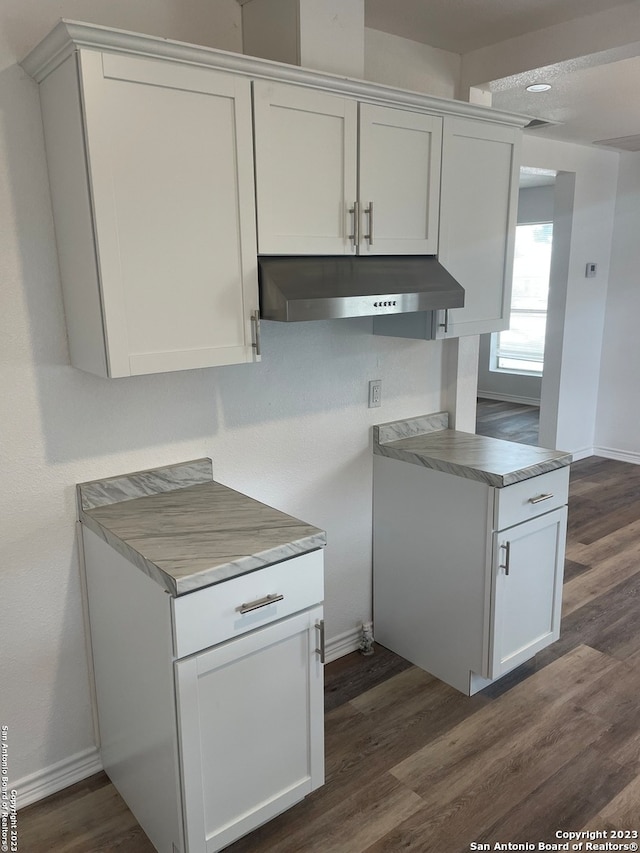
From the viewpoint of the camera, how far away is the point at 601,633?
3.05 m

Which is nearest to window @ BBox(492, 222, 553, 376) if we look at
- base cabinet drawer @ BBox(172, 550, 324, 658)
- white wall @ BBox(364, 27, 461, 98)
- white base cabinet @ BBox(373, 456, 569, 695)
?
white wall @ BBox(364, 27, 461, 98)

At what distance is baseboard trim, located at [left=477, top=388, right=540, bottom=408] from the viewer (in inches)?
309

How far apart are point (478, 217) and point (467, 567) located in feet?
4.52

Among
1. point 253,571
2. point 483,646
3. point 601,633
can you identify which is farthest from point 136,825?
point 601,633

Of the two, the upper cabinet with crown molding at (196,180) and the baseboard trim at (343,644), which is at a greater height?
the upper cabinet with crown molding at (196,180)

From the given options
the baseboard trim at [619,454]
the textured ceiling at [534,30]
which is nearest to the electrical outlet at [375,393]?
the textured ceiling at [534,30]

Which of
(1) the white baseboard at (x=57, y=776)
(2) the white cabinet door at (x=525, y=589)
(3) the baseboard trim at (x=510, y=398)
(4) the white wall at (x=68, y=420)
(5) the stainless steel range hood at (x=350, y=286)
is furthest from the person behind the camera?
(3) the baseboard trim at (x=510, y=398)

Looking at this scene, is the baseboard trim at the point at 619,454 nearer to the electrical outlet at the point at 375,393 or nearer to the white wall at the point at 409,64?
Result: the electrical outlet at the point at 375,393

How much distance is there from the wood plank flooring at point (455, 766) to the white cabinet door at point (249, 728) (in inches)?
7.9

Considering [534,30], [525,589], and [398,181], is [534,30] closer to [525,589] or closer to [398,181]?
[398,181]

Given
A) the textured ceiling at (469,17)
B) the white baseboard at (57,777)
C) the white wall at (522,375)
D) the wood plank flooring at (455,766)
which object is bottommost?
the wood plank flooring at (455,766)

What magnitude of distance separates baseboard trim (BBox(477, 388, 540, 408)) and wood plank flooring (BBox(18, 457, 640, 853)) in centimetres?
497

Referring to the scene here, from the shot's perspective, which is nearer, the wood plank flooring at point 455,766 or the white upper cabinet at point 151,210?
the white upper cabinet at point 151,210

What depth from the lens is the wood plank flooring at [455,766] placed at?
1986 millimetres
